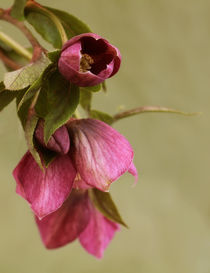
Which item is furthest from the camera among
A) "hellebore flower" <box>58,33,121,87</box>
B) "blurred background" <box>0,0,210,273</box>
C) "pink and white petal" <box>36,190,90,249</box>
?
"blurred background" <box>0,0,210,273</box>

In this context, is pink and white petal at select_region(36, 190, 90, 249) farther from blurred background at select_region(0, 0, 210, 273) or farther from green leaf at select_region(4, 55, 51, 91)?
blurred background at select_region(0, 0, 210, 273)

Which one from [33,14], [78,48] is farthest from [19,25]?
[78,48]

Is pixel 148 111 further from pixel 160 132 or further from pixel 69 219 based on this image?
pixel 160 132

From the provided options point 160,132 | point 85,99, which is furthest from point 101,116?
point 160,132

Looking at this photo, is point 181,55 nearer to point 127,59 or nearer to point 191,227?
point 127,59

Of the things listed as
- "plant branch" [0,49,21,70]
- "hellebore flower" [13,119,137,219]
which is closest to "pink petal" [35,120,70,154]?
"hellebore flower" [13,119,137,219]

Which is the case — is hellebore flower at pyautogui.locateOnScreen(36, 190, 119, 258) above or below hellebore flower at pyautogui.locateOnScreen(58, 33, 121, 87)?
below

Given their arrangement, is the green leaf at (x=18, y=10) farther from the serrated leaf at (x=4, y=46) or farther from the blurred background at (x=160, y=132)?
the blurred background at (x=160, y=132)
